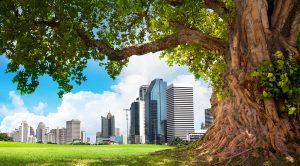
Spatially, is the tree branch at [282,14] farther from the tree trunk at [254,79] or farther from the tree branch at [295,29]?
the tree branch at [295,29]

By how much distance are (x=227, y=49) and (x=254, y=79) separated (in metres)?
3.30

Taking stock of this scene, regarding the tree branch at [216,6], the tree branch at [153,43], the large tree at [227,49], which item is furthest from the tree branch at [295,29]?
the tree branch at [216,6]

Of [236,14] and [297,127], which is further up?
[236,14]

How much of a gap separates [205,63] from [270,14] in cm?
770

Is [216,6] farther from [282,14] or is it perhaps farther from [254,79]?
[254,79]

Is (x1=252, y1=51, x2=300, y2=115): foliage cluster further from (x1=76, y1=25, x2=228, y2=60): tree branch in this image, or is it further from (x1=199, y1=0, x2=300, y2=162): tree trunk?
(x1=76, y1=25, x2=228, y2=60): tree branch

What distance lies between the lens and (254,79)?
18812 mm

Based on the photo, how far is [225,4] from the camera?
23656 millimetres

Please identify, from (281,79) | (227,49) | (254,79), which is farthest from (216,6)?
(281,79)

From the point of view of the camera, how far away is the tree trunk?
18969 millimetres

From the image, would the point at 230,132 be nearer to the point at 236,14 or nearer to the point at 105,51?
the point at 236,14

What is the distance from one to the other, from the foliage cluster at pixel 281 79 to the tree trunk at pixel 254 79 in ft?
1.41

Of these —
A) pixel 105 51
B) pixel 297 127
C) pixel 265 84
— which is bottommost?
pixel 297 127

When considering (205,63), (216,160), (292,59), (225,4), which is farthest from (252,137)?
(205,63)
